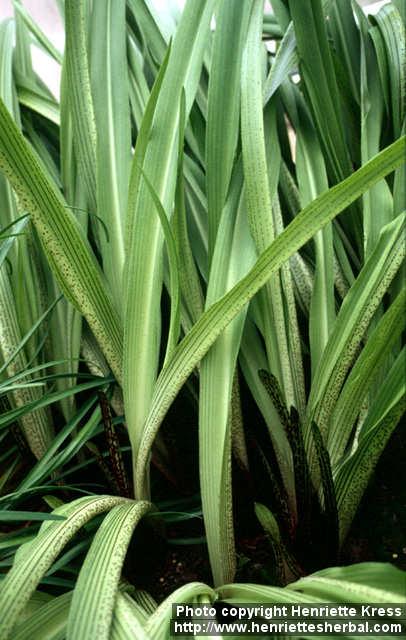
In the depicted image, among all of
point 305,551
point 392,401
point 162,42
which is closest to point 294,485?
point 305,551

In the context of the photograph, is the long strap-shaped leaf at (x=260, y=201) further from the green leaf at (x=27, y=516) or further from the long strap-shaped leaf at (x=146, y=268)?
the green leaf at (x=27, y=516)

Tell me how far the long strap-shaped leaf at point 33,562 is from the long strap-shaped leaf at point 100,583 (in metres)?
0.02

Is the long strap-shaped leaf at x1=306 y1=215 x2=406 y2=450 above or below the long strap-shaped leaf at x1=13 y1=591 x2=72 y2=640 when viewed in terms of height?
above

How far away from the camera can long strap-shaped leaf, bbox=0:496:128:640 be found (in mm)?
345

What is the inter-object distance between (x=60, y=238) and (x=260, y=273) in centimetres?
16

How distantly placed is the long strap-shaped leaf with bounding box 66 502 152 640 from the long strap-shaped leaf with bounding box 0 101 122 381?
161 mm

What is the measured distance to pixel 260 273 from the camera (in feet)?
1.32

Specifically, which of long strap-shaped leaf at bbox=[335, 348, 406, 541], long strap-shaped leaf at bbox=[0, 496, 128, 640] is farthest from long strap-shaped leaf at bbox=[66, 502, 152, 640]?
long strap-shaped leaf at bbox=[335, 348, 406, 541]

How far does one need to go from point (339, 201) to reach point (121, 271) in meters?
0.23

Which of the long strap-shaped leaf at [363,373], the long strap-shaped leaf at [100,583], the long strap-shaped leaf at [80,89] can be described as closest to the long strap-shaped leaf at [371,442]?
the long strap-shaped leaf at [363,373]

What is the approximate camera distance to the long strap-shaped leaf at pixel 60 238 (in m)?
0.41

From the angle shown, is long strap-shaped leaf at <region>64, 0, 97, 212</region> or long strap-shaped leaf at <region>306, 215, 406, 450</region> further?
long strap-shaped leaf at <region>64, 0, 97, 212</region>

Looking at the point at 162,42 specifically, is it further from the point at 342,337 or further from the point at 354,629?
the point at 354,629

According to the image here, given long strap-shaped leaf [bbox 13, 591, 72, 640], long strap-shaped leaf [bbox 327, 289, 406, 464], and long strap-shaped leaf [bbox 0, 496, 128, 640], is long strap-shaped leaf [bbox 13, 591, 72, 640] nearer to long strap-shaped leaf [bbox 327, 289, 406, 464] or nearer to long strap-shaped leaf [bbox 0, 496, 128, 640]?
long strap-shaped leaf [bbox 0, 496, 128, 640]
